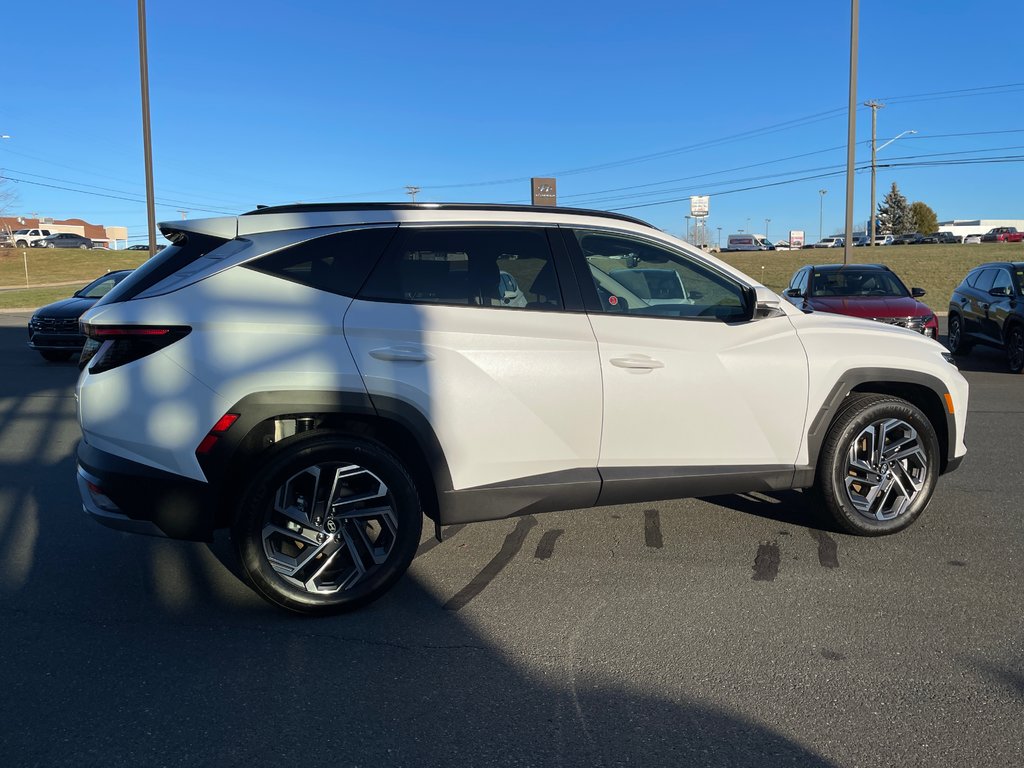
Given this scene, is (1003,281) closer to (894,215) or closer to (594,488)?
(594,488)

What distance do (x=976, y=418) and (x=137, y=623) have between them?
8447 millimetres

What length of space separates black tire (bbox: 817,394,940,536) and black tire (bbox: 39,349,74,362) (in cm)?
1301

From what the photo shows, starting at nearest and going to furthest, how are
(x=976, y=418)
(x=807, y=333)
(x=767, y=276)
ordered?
(x=807, y=333), (x=976, y=418), (x=767, y=276)

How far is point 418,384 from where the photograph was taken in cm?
392

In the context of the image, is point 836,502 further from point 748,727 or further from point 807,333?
point 748,727

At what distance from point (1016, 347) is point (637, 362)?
1069 centimetres

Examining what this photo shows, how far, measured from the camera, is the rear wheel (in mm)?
14141

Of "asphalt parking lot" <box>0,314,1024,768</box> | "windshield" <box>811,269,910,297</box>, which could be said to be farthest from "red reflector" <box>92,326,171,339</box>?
"windshield" <box>811,269,910,297</box>

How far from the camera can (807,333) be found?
15.4ft

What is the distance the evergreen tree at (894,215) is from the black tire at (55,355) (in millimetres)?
Answer: 107681

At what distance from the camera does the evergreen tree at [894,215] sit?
105 meters

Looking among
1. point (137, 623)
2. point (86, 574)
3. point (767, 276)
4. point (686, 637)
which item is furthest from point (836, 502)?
point (767, 276)

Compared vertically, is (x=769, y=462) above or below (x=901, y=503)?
above

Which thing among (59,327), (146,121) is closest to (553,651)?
(59,327)
